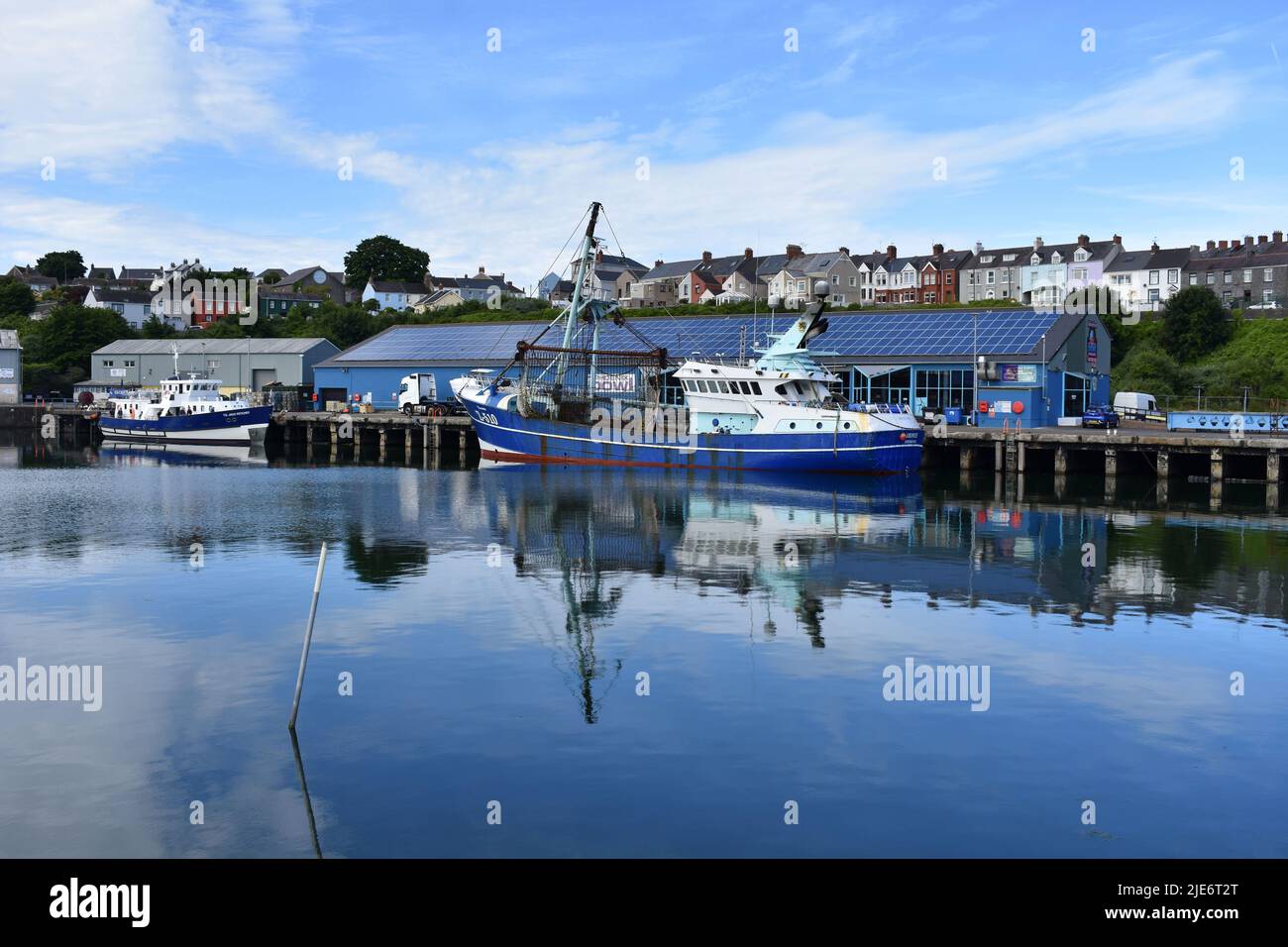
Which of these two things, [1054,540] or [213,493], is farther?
[213,493]

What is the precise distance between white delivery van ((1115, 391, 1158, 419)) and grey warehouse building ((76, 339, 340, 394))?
63.3m

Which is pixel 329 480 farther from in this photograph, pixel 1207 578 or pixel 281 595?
pixel 1207 578

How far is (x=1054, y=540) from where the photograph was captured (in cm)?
3247

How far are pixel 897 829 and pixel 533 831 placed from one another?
389 cm

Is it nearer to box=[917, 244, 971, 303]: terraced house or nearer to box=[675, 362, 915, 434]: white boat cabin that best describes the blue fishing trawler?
box=[675, 362, 915, 434]: white boat cabin

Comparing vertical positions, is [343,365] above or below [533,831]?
above

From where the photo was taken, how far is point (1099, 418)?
6028 cm

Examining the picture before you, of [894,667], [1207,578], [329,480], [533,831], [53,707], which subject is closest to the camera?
[533,831]

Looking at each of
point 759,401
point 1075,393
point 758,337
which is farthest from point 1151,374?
point 759,401

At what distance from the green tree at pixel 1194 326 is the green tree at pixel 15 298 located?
4684 inches
